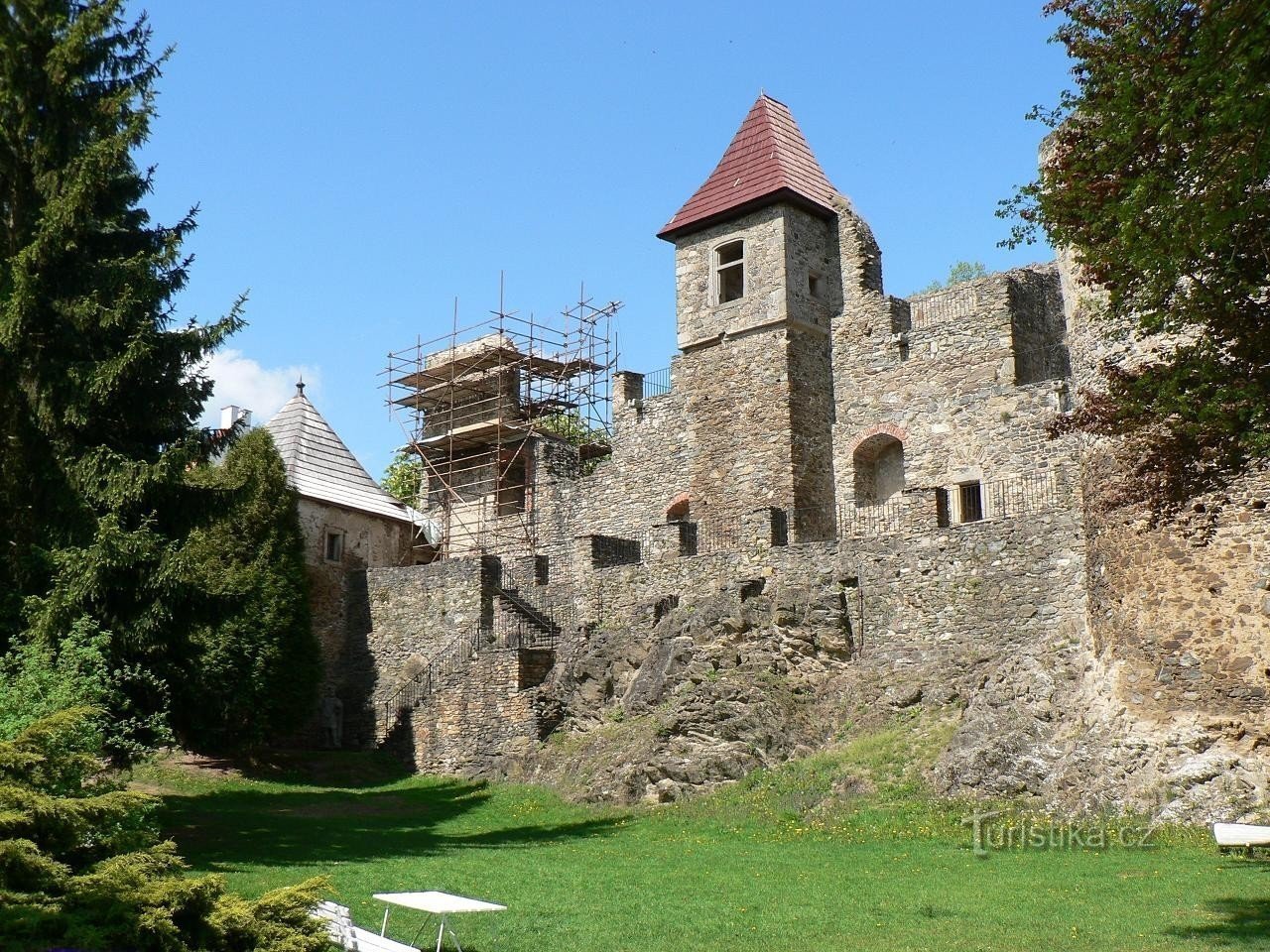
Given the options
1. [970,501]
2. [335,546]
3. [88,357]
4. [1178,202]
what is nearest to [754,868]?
[1178,202]

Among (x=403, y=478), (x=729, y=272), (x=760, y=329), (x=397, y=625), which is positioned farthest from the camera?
(x=403, y=478)

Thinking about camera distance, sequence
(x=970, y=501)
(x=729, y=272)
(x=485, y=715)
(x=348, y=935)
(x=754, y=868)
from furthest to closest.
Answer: (x=729, y=272), (x=485, y=715), (x=970, y=501), (x=754, y=868), (x=348, y=935)

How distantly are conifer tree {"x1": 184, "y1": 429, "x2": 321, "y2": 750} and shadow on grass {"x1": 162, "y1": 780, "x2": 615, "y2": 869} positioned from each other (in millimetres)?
3004

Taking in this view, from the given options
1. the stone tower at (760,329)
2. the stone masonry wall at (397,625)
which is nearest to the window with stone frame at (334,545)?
the stone masonry wall at (397,625)

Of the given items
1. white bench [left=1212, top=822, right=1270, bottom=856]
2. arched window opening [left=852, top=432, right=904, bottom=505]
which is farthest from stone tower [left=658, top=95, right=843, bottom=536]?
white bench [left=1212, top=822, right=1270, bottom=856]

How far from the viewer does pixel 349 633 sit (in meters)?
34.6

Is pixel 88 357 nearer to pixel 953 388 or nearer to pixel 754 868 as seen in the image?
pixel 754 868

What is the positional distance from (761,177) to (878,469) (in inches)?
275

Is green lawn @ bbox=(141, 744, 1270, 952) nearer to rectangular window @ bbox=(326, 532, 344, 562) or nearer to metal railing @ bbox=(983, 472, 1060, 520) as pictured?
metal railing @ bbox=(983, 472, 1060, 520)

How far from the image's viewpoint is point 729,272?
31.2 meters

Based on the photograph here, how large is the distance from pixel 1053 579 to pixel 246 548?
18.3m

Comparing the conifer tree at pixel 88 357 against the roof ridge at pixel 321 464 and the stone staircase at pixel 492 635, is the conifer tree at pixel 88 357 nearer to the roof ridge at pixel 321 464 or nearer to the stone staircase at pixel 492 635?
the stone staircase at pixel 492 635

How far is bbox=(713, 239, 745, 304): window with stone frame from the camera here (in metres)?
30.7

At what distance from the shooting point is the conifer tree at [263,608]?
94.0 ft
